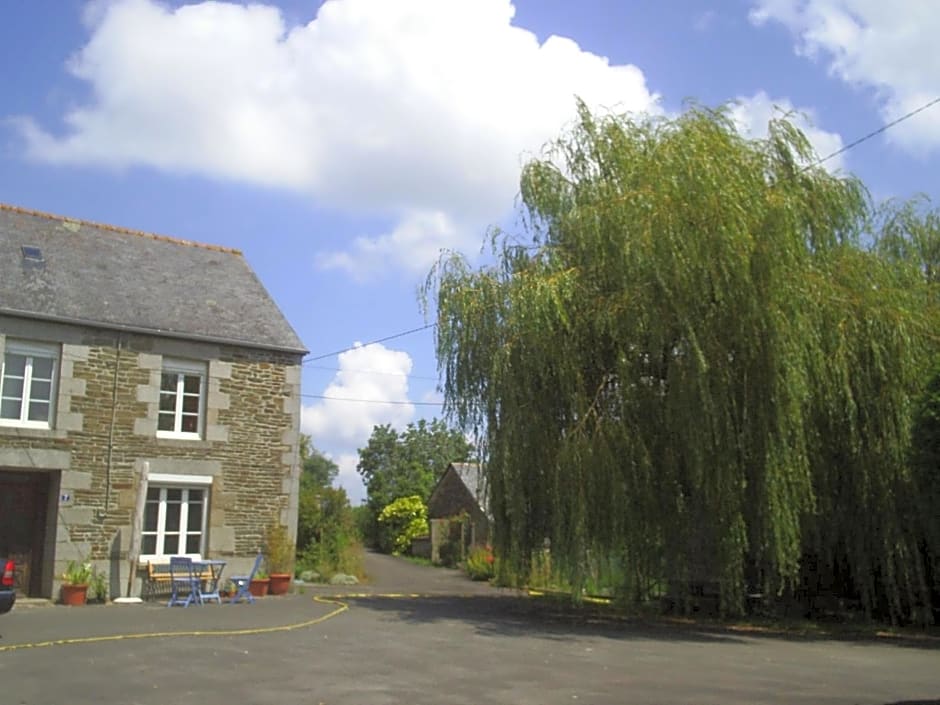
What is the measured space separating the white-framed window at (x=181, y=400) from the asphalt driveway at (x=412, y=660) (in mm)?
3492

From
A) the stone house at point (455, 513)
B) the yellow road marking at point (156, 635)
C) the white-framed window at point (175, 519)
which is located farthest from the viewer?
the stone house at point (455, 513)

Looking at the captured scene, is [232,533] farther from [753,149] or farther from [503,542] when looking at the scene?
[753,149]

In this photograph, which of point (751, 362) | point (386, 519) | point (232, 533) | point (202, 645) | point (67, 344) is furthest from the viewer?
point (386, 519)

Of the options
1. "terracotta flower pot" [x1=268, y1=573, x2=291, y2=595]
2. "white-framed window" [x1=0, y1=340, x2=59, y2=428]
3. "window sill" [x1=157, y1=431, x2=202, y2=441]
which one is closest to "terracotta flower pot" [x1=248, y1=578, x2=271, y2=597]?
"terracotta flower pot" [x1=268, y1=573, x2=291, y2=595]

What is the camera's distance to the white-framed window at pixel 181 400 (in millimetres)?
17281

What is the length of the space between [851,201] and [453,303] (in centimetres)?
652

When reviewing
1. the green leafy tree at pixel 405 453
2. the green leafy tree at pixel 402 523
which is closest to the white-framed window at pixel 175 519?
the green leafy tree at pixel 402 523

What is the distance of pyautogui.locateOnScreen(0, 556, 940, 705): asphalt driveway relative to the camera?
26.1ft

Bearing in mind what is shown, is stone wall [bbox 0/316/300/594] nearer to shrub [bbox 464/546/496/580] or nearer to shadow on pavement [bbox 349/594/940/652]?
shadow on pavement [bbox 349/594/940/652]

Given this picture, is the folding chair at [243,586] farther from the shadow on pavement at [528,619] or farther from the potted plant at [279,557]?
the shadow on pavement at [528,619]

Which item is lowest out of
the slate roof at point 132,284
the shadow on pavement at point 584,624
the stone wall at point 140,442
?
the shadow on pavement at point 584,624

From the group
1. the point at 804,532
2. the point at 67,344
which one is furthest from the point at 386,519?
the point at 804,532

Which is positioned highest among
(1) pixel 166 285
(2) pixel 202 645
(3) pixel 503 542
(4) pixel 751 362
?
(1) pixel 166 285

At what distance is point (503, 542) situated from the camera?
1496cm
